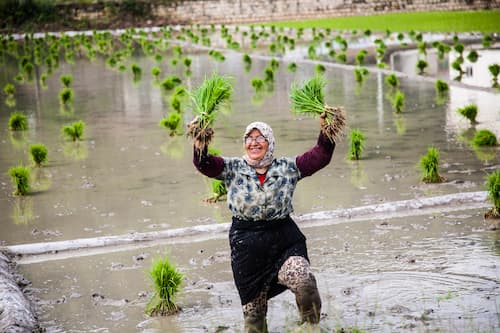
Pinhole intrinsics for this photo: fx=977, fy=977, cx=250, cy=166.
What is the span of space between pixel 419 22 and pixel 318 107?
35173 millimetres

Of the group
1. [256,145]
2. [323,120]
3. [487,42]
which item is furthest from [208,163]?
[487,42]

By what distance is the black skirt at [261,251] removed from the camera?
4824 mm

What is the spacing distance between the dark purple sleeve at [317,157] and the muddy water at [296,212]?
0.83 m

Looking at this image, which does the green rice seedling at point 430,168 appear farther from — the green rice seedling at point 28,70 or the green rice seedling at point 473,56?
the green rice seedling at point 28,70

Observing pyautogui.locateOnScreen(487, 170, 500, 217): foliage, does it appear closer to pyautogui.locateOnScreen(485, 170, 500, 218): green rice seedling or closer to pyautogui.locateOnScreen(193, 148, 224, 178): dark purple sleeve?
pyautogui.locateOnScreen(485, 170, 500, 218): green rice seedling

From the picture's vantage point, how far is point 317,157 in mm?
4914

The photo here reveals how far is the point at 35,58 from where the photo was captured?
28.9 m

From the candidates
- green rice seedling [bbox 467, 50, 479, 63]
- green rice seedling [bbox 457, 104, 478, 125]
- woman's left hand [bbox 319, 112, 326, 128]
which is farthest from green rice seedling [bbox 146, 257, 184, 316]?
green rice seedling [bbox 467, 50, 479, 63]

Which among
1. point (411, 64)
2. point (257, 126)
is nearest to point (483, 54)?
point (411, 64)

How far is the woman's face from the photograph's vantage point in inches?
190

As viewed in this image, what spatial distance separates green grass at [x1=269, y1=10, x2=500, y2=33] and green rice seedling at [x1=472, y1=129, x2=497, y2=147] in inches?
826

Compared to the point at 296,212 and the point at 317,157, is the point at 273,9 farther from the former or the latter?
the point at 317,157

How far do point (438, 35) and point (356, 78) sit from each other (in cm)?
1248

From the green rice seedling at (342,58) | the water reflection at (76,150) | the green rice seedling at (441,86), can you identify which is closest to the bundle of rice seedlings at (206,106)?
the water reflection at (76,150)
